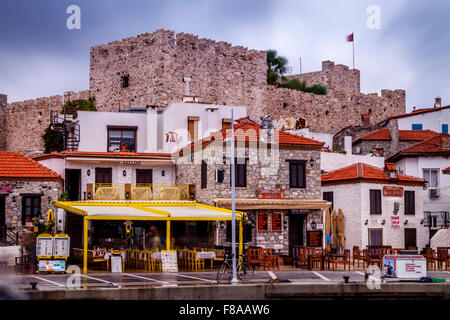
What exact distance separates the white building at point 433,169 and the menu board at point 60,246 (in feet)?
76.6

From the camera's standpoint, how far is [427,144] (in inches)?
1682

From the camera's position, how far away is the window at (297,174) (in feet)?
105

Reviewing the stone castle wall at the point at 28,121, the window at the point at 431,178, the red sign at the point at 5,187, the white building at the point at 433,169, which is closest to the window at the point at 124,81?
the stone castle wall at the point at 28,121

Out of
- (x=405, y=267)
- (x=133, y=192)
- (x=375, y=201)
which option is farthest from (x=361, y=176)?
(x=405, y=267)

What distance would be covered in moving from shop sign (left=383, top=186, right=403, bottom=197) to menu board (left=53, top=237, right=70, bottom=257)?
17161 millimetres

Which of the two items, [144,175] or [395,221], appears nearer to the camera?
[144,175]

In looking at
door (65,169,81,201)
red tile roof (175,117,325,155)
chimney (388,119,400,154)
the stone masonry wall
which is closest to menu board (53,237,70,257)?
the stone masonry wall

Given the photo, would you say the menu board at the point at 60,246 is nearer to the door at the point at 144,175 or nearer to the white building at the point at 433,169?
the door at the point at 144,175

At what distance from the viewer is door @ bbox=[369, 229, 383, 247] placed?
35.3 metres

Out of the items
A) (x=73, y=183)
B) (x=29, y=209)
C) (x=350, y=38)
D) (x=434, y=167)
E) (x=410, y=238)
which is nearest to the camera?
(x=29, y=209)

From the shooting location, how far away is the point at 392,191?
36.2m

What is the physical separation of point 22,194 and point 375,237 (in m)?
17.1

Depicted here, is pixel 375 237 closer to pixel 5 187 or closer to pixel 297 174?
pixel 297 174
